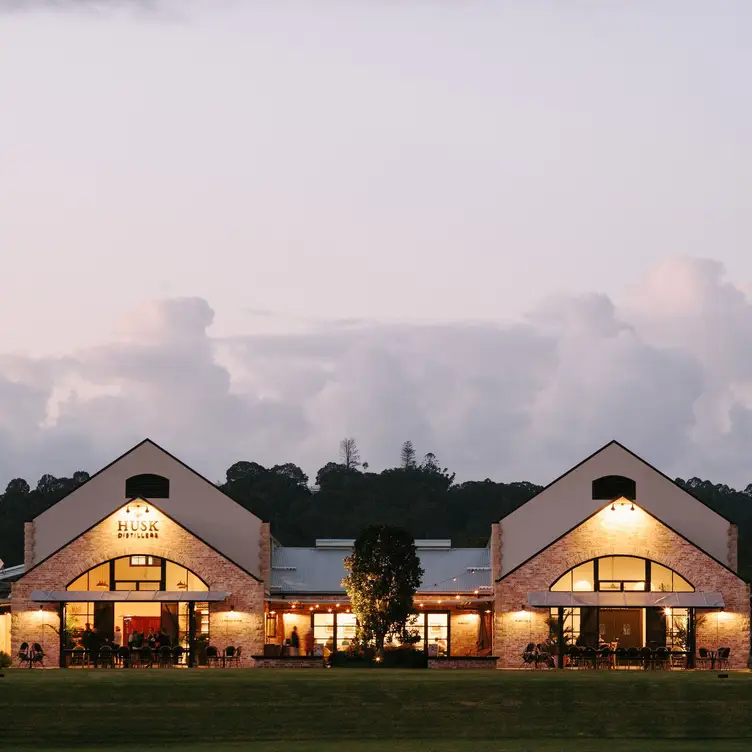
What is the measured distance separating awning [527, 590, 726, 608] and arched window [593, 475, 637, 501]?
619cm

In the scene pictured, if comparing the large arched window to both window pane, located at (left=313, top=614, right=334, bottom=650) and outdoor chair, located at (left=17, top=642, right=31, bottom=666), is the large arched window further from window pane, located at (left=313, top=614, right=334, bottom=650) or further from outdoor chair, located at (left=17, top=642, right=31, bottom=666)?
window pane, located at (left=313, top=614, right=334, bottom=650)

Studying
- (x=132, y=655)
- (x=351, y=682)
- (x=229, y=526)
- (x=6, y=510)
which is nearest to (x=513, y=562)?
(x=229, y=526)

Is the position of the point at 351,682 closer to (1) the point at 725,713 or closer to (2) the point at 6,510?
(1) the point at 725,713

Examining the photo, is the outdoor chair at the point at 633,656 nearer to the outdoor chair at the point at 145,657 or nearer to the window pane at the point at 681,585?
the window pane at the point at 681,585

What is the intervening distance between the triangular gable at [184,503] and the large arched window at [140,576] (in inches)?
189

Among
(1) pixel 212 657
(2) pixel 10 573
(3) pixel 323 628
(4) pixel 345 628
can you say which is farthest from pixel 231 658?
(2) pixel 10 573

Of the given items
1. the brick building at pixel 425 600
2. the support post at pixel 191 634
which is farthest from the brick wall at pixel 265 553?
the support post at pixel 191 634

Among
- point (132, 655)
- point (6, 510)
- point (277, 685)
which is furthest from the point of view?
point (6, 510)

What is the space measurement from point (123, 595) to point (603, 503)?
19.8 metres

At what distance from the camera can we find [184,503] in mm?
67750

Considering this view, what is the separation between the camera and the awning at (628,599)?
59750 millimetres

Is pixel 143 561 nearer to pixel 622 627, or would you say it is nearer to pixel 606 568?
pixel 606 568

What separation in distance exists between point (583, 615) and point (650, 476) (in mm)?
8581

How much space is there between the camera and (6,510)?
360 ft
